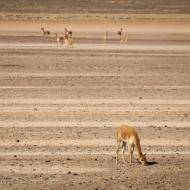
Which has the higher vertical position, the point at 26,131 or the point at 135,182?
the point at 26,131

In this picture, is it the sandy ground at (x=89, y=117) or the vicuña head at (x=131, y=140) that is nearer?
the sandy ground at (x=89, y=117)

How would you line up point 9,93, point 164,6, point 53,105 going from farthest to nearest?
point 164,6 < point 9,93 < point 53,105

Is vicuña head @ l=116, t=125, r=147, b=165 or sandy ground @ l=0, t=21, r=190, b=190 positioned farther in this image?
vicuña head @ l=116, t=125, r=147, b=165

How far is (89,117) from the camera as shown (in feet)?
58.4

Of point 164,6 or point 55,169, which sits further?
point 164,6

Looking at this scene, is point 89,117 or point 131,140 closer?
point 131,140

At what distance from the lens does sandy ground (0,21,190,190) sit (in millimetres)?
12547

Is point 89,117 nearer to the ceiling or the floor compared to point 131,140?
nearer to the ceiling

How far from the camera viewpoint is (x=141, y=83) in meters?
24.3

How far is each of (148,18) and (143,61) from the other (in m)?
42.9

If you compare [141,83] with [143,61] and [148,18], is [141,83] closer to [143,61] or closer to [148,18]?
[143,61]

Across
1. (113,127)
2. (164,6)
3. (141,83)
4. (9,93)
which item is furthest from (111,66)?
(164,6)

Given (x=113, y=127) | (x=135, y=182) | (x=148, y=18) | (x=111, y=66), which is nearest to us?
(x=135, y=182)

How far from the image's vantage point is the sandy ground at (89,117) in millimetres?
12547
